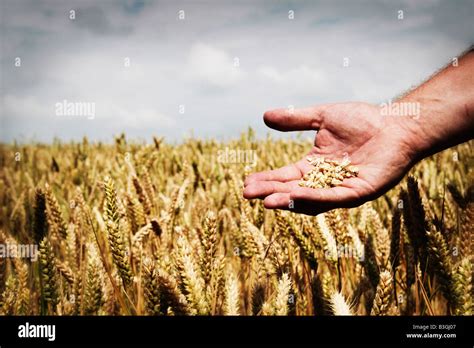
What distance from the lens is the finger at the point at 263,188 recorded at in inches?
55.6

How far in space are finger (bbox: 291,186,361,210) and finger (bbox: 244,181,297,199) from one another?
0.64 feet

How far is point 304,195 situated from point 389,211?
1074 millimetres

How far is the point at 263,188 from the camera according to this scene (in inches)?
56.7

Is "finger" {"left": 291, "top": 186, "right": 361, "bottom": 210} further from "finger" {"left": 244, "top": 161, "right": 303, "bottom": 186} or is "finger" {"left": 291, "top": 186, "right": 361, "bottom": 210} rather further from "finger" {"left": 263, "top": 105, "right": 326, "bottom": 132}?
"finger" {"left": 263, "top": 105, "right": 326, "bottom": 132}

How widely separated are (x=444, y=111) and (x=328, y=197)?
0.57 metres

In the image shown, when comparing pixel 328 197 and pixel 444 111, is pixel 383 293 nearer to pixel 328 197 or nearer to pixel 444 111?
pixel 328 197

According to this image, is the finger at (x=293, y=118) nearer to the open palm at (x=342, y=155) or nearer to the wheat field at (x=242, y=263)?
the open palm at (x=342, y=155)

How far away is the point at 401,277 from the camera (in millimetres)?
1474

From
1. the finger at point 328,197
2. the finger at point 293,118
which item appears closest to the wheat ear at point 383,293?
the finger at point 328,197

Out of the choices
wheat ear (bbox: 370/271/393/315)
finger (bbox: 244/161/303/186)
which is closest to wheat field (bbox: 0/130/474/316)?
wheat ear (bbox: 370/271/393/315)

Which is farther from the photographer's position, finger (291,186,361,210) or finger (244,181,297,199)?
finger (244,181,297,199)

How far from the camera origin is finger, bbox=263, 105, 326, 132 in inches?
66.7
